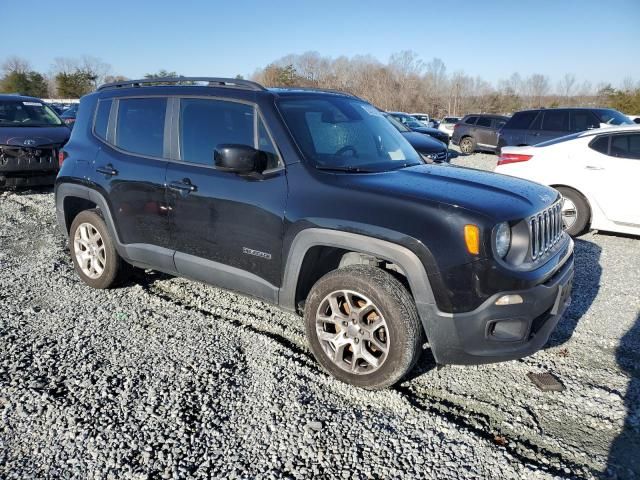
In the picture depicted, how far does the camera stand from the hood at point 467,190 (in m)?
2.78

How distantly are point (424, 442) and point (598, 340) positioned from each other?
209 cm

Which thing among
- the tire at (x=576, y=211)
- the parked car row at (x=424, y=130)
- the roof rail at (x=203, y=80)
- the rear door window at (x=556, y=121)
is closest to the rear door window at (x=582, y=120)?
the rear door window at (x=556, y=121)

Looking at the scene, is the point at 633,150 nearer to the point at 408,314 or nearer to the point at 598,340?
the point at 598,340

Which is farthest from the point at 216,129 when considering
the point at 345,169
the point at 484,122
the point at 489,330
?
the point at 484,122

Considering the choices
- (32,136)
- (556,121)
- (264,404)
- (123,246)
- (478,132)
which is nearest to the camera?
(264,404)

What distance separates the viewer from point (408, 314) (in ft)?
9.21

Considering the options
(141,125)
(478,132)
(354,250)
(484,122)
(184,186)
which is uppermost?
(484,122)

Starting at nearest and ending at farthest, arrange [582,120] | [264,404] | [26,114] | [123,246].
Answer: [264,404] < [123,246] < [26,114] < [582,120]

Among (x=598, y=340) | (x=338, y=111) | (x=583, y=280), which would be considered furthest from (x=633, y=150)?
(x=338, y=111)

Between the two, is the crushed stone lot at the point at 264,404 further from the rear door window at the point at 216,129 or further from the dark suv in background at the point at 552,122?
the dark suv in background at the point at 552,122

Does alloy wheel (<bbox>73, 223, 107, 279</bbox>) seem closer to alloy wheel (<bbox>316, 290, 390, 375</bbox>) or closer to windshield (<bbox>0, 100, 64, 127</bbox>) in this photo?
alloy wheel (<bbox>316, 290, 390, 375</bbox>)

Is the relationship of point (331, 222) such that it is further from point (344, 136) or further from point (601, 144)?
point (601, 144)

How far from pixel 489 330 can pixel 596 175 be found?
16.4ft

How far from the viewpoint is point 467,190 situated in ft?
9.90
